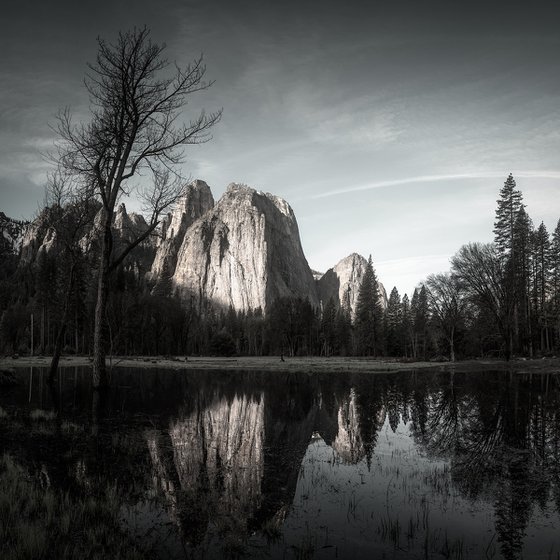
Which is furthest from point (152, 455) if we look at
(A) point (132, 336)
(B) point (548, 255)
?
(A) point (132, 336)

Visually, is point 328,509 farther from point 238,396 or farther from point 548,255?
point 548,255

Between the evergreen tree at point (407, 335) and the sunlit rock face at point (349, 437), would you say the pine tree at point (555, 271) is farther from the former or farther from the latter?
the sunlit rock face at point (349, 437)

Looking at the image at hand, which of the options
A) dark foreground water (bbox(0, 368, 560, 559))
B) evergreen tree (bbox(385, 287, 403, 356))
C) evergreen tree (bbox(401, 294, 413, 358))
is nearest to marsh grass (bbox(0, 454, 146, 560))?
dark foreground water (bbox(0, 368, 560, 559))

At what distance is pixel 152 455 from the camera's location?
7.70 meters

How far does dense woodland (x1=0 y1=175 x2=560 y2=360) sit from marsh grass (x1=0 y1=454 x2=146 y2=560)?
17.2 m

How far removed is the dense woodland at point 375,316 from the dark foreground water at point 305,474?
13.1m

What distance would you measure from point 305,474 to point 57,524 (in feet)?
13.3

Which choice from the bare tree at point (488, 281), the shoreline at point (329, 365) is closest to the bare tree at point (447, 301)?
the bare tree at point (488, 281)

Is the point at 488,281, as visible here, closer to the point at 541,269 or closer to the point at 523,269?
the point at 523,269

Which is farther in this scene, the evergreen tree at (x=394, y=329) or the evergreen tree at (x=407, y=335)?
the evergreen tree at (x=394, y=329)

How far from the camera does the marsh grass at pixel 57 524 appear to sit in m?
3.87

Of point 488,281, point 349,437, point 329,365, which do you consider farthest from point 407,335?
point 349,437

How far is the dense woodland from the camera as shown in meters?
45.8

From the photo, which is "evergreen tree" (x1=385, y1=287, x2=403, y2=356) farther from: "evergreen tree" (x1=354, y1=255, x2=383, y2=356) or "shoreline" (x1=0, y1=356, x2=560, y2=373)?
"shoreline" (x1=0, y1=356, x2=560, y2=373)
